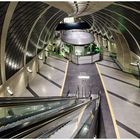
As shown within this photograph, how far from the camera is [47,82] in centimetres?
2044

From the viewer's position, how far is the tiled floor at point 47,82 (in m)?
17.5

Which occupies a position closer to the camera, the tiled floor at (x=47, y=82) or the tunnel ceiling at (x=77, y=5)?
the tunnel ceiling at (x=77, y=5)

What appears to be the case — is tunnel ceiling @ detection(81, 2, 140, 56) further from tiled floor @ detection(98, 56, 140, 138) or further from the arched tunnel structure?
tiled floor @ detection(98, 56, 140, 138)

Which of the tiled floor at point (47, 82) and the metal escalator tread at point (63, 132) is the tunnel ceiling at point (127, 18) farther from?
the metal escalator tread at point (63, 132)

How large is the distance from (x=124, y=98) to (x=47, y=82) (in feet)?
21.6

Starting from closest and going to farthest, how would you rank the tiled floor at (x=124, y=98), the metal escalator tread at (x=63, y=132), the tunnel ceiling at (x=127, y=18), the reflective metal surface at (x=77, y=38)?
the metal escalator tread at (x=63, y=132), the tiled floor at (x=124, y=98), the tunnel ceiling at (x=127, y=18), the reflective metal surface at (x=77, y=38)

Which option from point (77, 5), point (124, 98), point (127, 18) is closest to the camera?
point (77, 5)

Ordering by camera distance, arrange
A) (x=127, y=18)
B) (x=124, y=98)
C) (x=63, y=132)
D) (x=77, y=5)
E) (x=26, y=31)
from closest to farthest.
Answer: (x=63, y=132), (x=77, y=5), (x=26, y=31), (x=127, y=18), (x=124, y=98)

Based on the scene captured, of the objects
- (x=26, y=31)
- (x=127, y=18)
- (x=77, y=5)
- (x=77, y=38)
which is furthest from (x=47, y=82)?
(x=77, y=38)

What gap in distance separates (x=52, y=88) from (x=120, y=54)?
35.1 ft

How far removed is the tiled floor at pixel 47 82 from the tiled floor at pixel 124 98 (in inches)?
147

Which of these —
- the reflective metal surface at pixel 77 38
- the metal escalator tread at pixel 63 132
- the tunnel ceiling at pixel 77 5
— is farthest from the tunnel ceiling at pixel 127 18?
the reflective metal surface at pixel 77 38

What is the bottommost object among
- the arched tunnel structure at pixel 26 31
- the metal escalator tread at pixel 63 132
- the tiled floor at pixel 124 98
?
the tiled floor at pixel 124 98

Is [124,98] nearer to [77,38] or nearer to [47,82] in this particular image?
[47,82]
